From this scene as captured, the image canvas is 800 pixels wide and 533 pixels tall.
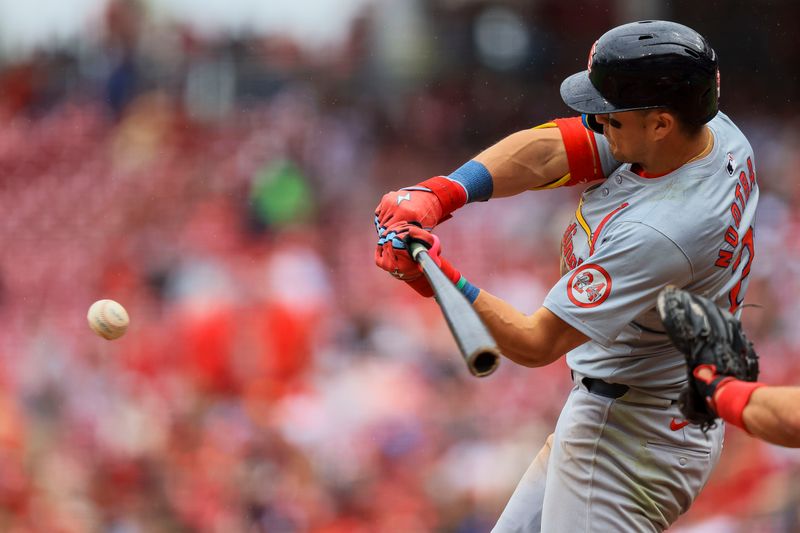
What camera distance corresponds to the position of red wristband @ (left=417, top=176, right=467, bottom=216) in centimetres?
300

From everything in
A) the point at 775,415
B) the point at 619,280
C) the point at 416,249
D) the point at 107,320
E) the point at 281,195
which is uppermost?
the point at 281,195

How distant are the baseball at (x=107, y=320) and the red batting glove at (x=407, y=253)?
1890mm

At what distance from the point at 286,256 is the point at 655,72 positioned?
178 inches

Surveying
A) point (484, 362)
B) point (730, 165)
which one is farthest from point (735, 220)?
point (484, 362)

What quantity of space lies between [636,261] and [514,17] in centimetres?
478

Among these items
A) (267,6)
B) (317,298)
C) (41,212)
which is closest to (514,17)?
(267,6)

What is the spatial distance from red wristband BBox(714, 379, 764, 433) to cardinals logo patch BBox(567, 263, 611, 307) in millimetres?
389

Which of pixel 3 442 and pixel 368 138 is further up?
pixel 3 442

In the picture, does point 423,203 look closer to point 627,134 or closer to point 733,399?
point 627,134

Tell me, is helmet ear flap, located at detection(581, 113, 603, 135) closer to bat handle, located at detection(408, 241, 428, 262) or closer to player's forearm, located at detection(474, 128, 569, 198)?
player's forearm, located at detection(474, 128, 569, 198)

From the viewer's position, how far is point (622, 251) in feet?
8.90

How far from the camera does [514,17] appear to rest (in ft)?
23.7

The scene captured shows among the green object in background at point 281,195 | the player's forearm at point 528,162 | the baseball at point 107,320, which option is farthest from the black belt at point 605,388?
the green object in background at point 281,195

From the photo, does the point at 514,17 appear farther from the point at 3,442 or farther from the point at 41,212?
the point at 3,442
